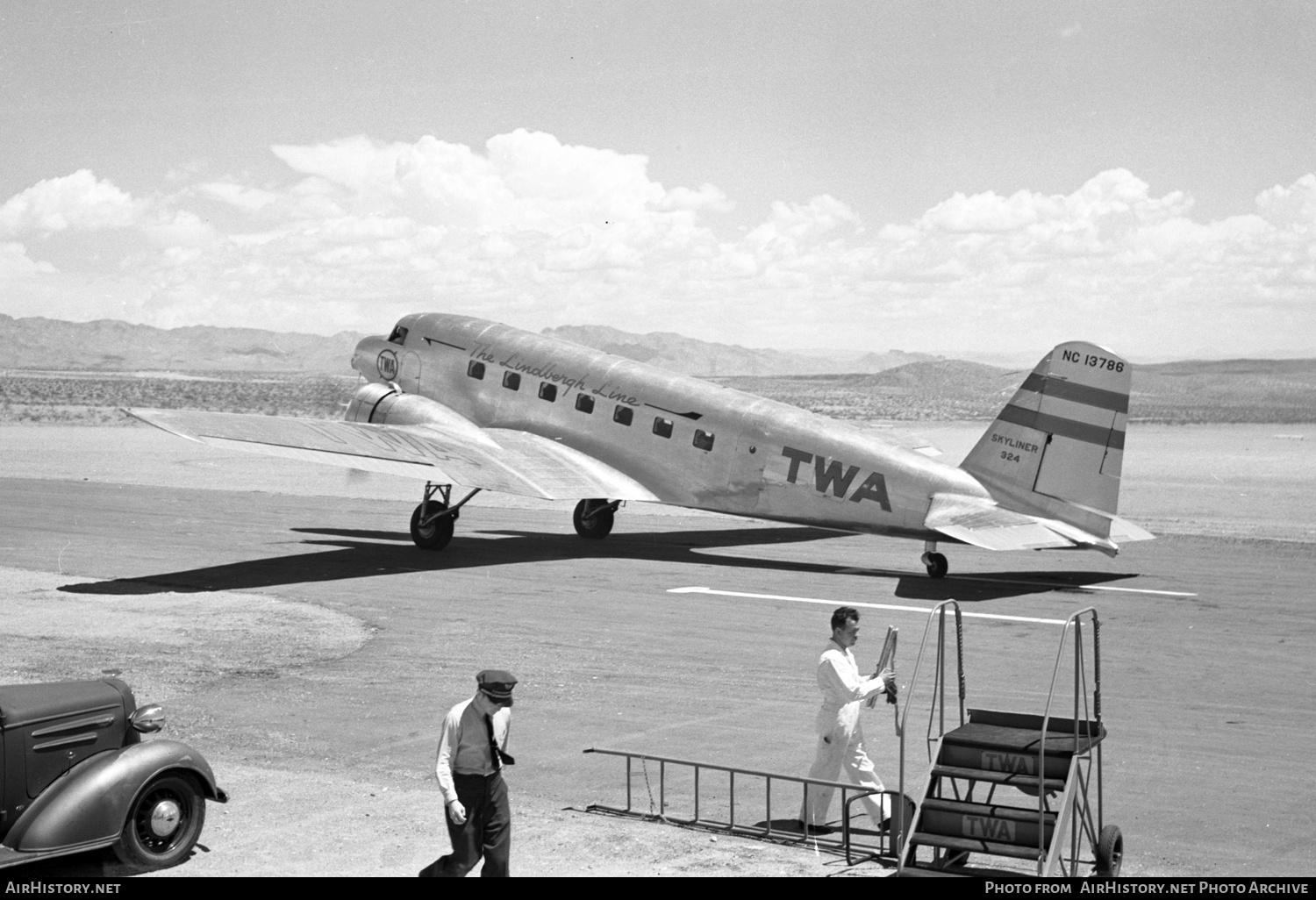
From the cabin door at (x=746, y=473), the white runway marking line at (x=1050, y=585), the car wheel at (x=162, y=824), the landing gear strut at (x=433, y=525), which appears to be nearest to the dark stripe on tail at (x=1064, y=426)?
the white runway marking line at (x=1050, y=585)

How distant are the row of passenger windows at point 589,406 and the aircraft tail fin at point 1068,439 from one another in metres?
6.82

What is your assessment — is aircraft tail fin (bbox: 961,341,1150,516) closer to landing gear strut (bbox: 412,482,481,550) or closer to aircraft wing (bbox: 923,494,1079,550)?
aircraft wing (bbox: 923,494,1079,550)

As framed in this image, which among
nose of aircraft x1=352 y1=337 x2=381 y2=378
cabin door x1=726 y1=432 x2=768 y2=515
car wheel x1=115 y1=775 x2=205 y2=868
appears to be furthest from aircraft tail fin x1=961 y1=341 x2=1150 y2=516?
car wheel x1=115 y1=775 x2=205 y2=868

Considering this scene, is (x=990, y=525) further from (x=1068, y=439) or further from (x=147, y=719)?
(x=147, y=719)

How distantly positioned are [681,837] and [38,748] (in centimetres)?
558

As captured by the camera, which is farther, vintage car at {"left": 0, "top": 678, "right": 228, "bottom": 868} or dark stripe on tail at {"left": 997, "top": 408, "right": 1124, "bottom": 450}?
dark stripe on tail at {"left": 997, "top": 408, "right": 1124, "bottom": 450}

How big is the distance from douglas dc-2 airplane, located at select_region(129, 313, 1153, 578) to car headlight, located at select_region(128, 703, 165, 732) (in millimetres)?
14727

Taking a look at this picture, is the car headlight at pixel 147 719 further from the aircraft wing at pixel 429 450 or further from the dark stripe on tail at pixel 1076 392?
the dark stripe on tail at pixel 1076 392

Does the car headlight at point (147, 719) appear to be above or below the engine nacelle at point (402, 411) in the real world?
below

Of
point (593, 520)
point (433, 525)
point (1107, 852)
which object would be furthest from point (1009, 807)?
point (593, 520)

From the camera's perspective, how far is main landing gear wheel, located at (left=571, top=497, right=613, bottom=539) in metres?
35.5

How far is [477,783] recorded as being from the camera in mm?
10461

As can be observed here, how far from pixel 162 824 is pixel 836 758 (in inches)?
241

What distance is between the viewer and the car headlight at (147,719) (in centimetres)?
1164
